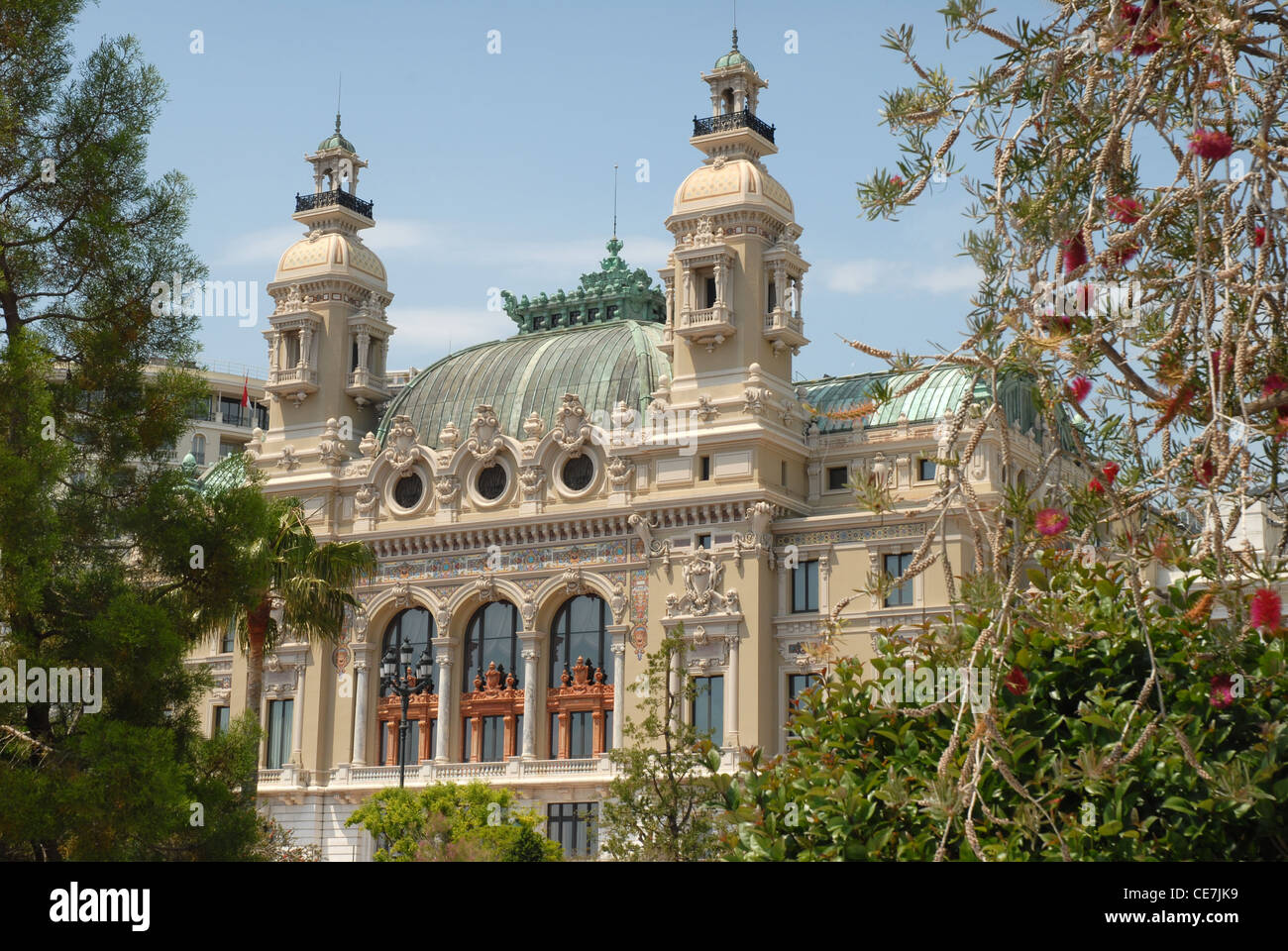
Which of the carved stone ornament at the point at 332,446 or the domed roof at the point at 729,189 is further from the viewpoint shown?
the carved stone ornament at the point at 332,446

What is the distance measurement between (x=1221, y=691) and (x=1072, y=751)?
4.31 feet

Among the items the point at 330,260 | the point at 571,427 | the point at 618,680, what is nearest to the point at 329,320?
the point at 330,260

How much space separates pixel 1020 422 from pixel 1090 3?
154ft

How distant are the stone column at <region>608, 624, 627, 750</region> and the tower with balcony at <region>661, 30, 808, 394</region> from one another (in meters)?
9.20

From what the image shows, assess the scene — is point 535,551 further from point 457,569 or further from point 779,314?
point 779,314

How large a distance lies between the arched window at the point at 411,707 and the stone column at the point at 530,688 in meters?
4.28

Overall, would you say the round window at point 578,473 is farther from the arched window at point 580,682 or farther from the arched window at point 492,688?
the arched window at point 492,688

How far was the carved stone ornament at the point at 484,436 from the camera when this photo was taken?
61.0 m

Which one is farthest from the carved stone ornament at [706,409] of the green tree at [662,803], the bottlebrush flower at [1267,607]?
the bottlebrush flower at [1267,607]

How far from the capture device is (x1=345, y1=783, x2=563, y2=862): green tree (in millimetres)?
45000

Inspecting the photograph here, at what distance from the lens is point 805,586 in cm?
5569

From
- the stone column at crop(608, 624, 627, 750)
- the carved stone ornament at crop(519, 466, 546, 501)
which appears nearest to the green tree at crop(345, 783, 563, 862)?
the stone column at crop(608, 624, 627, 750)

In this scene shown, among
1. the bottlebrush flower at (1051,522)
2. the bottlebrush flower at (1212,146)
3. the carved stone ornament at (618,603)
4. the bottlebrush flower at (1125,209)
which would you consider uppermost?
the carved stone ornament at (618,603)

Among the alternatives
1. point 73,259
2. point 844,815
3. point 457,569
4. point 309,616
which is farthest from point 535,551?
point 844,815
